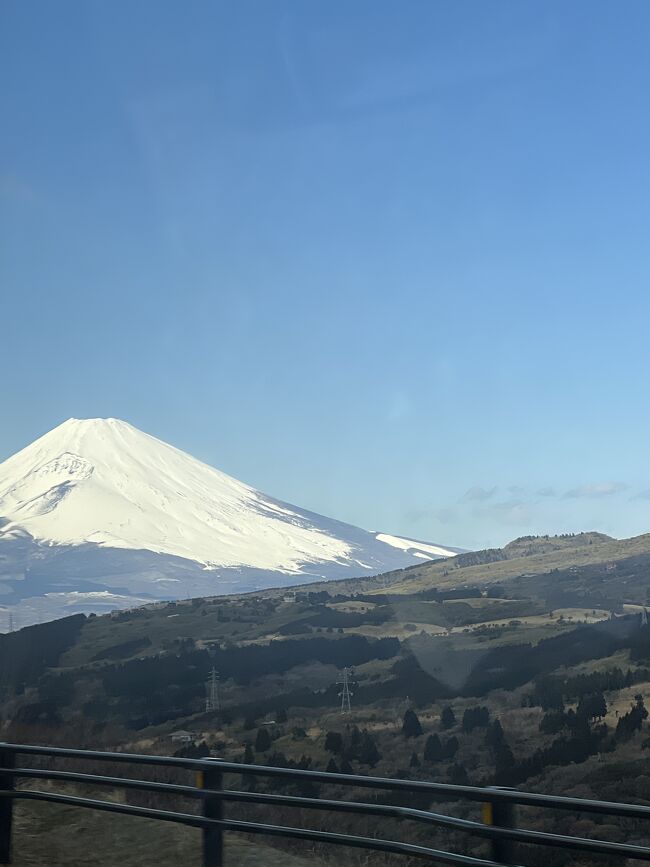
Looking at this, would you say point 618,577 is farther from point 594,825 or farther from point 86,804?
point 86,804

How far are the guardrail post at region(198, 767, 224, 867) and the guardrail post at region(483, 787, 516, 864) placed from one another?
7.42 feet

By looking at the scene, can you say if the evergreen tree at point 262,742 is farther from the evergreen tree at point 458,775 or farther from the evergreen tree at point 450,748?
the evergreen tree at point 458,775

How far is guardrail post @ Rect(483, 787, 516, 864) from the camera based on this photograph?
6.15 metres

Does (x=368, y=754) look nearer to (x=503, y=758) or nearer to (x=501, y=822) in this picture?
(x=503, y=758)

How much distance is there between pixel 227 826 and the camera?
762 centimetres

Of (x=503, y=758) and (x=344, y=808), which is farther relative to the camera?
(x=503, y=758)

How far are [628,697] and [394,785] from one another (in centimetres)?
3979

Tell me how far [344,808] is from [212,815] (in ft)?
4.02

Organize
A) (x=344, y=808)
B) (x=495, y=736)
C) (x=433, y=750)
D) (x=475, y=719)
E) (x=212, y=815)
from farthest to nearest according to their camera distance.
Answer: (x=475, y=719) → (x=495, y=736) → (x=433, y=750) → (x=212, y=815) → (x=344, y=808)

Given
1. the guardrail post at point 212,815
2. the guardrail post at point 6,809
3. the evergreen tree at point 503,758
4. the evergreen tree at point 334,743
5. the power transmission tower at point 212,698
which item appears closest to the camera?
the guardrail post at point 212,815

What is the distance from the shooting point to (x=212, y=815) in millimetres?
7734

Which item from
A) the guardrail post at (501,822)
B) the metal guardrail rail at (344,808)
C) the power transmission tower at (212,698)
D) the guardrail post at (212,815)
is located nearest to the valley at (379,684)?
the power transmission tower at (212,698)

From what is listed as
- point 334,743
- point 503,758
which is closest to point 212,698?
point 334,743

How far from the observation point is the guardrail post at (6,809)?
9.00m
